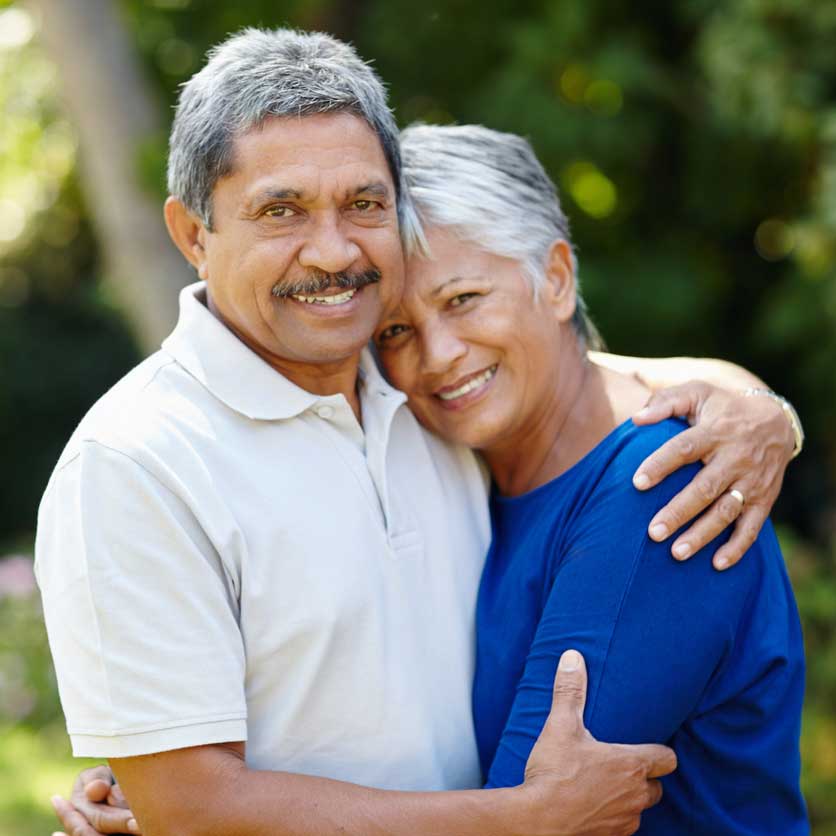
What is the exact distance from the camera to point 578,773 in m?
1.85

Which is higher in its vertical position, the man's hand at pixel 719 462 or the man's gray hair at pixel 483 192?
the man's gray hair at pixel 483 192

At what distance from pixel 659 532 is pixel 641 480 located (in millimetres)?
105

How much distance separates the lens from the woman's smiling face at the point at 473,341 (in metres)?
2.25

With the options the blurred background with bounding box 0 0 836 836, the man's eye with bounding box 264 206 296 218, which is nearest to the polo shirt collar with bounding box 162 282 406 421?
the man's eye with bounding box 264 206 296 218

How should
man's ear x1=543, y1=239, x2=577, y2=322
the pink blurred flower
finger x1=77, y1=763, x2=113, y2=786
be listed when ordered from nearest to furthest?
finger x1=77, y1=763, x2=113, y2=786 → man's ear x1=543, y1=239, x2=577, y2=322 → the pink blurred flower

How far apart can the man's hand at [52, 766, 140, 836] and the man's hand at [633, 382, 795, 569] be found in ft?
3.65

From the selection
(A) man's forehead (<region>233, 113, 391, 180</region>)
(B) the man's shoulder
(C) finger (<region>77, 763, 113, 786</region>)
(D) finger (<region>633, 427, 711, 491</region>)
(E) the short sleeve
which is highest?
(A) man's forehead (<region>233, 113, 391, 180</region>)

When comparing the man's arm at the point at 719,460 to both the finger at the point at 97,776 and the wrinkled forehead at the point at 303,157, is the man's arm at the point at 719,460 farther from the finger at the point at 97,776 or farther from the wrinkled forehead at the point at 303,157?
the finger at the point at 97,776

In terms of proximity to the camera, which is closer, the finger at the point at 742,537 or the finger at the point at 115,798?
the finger at the point at 742,537

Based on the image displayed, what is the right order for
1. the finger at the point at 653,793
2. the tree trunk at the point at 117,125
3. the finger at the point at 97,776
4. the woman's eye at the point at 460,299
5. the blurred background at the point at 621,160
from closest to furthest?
the finger at the point at 653,793
the finger at the point at 97,776
the woman's eye at the point at 460,299
the blurred background at the point at 621,160
the tree trunk at the point at 117,125

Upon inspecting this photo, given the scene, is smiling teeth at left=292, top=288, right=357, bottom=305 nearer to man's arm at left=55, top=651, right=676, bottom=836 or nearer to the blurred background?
man's arm at left=55, top=651, right=676, bottom=836

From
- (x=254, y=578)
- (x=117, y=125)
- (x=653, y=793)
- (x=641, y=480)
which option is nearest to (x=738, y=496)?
(x=641, y=480)

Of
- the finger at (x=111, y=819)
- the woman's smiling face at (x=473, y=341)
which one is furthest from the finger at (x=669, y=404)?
the finger at (x=111, y=819)

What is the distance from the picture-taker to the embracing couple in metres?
1.77
